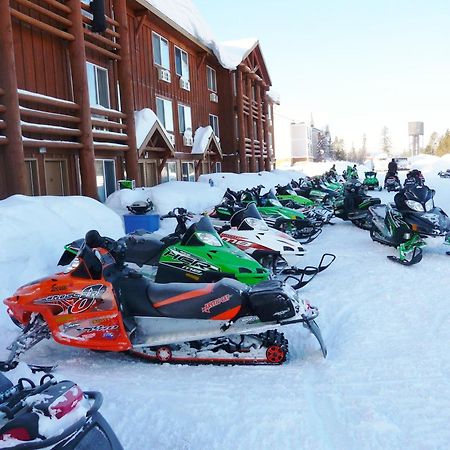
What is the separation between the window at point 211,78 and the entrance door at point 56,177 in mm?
11906

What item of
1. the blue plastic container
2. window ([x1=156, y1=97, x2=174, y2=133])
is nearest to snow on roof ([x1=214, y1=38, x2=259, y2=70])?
window ([x1=156, y1=97, x2=174, y2=133])

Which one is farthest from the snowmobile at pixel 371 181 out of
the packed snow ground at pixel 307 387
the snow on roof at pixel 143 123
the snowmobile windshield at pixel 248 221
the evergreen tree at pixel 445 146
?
the evergreen tree at pixel 445 146

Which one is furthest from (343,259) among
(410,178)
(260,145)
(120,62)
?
(260,145)

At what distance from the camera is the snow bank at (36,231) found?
4.70 m

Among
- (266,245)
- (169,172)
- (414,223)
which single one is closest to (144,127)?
(169,172)

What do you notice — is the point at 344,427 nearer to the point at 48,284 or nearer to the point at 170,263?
the point at 48,284

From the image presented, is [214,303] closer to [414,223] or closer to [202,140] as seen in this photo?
[414,223]

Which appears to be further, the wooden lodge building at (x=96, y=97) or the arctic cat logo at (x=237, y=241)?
the wooden lodge building at (x=96, y=97)

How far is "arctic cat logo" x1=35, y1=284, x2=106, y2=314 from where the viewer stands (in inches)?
142

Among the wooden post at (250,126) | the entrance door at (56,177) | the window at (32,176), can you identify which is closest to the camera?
the window at (32,176)

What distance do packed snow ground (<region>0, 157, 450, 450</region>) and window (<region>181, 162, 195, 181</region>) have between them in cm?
1261

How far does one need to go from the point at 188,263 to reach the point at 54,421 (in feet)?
9.90

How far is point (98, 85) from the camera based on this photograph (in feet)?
38.5

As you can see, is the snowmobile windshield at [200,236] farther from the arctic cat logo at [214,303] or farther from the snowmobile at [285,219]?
the snowmobile at [285,219]
